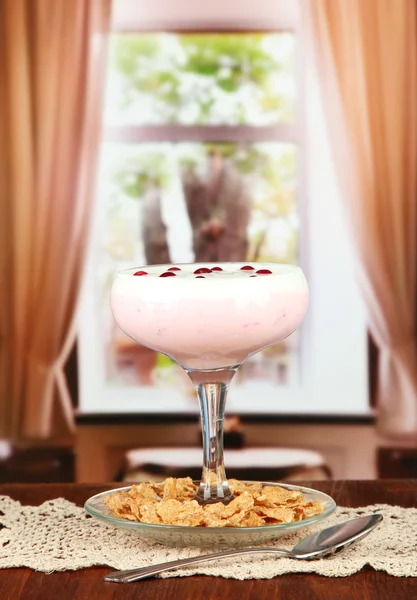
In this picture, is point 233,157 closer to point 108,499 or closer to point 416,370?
point 416,370

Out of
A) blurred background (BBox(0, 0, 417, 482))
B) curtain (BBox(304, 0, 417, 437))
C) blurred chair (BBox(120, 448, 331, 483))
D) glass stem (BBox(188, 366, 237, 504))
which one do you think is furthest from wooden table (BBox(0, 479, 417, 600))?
curtain (BBox(304, 0, 417, 437))

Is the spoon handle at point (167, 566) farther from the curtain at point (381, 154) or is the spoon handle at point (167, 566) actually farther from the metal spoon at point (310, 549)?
the curtain at point (381, 154)

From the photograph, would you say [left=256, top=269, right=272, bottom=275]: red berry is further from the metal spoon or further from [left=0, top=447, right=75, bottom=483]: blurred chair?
[left=0, top=447, right=75, bottom=483]: blurred chair

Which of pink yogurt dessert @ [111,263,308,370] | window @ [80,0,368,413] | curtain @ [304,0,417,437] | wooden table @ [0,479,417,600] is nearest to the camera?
wooden table @ [0,479,417,600]

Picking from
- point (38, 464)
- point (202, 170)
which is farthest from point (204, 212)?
point (38, 464)

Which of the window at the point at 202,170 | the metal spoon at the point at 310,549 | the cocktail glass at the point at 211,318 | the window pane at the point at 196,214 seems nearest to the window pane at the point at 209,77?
the window at the point at 202,170

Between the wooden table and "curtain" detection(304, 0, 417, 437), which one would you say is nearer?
the wooden table

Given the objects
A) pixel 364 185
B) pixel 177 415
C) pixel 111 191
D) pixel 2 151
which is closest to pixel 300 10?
pixel 364 185

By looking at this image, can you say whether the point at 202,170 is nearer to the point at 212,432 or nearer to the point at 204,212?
the point at 204,212

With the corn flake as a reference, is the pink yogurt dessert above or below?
above
